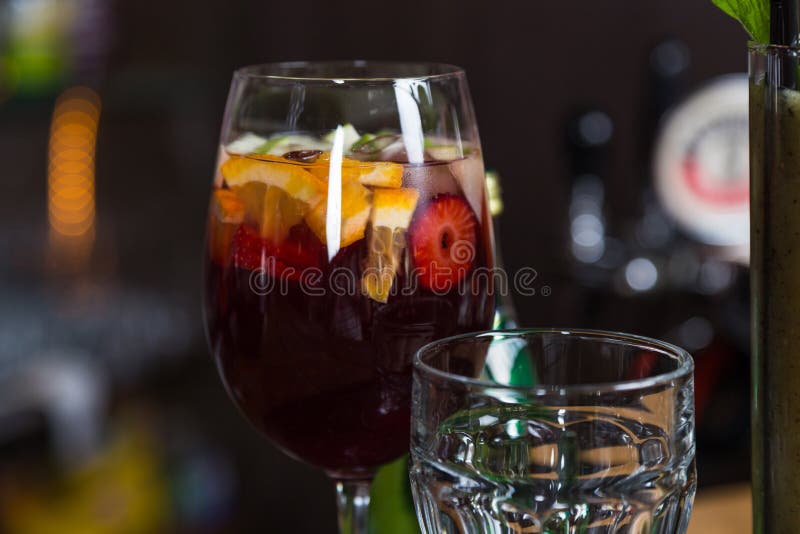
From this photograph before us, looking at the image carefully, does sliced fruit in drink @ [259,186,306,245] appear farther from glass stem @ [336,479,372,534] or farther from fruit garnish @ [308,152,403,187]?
glass stem @ [336,479,372,534]

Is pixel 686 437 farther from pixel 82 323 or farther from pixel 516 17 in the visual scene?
pixel 516 17

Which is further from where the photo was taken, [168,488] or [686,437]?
[168,488]

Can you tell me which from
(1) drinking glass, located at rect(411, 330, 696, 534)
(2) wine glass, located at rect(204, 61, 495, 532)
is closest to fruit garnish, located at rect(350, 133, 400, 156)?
(2) wine glass, located at rect(204, 61, 495, 532)

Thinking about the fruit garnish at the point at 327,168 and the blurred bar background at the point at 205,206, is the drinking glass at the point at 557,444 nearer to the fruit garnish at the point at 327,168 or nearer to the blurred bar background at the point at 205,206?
the fruit garnish at the point at 327,168

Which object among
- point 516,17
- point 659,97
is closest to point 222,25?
point 516,17

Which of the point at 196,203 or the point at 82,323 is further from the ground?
the point at 196,203

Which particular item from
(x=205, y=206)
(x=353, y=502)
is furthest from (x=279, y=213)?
(x=205, y=206)
